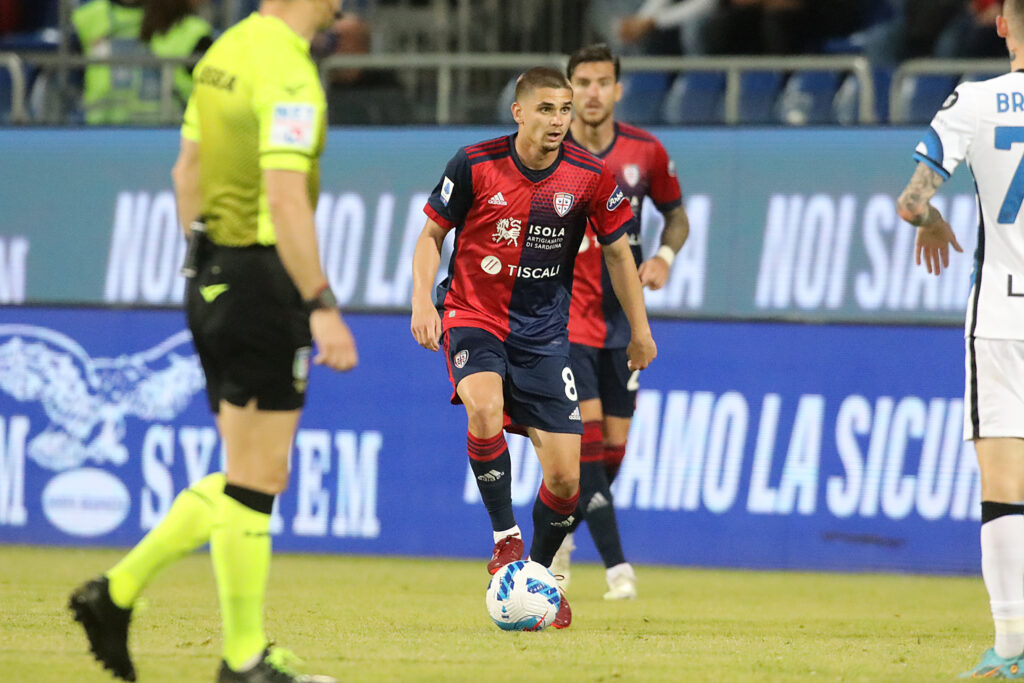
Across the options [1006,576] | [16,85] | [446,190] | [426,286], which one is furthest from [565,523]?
[16,85]

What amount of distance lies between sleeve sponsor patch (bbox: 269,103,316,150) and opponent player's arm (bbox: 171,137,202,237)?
0.62m

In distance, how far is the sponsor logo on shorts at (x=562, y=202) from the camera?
735cm

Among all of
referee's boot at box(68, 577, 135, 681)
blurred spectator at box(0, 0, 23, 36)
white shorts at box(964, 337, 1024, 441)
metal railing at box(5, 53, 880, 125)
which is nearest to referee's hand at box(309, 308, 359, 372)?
referee's boot at box(68, 577, 135, 681)

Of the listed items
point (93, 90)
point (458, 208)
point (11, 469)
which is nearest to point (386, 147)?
point (93, 90)

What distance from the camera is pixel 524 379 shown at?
7309 mm

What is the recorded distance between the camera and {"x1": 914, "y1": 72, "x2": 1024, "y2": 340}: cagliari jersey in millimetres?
5645

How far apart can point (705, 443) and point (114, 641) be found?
6.30 m

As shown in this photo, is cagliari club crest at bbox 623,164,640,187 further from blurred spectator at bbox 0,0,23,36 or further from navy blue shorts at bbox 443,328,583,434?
blurred spectator at bbox 0,0,23,36

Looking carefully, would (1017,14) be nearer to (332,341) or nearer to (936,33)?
(332,341)

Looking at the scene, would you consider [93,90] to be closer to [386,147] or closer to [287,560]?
[386,147]

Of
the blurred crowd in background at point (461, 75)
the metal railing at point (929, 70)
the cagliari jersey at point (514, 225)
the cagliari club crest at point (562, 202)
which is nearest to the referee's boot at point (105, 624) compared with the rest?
the cagliari jersey at point (514, 225)

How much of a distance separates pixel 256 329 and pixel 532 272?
2.69 meters

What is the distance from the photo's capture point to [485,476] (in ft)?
23.6

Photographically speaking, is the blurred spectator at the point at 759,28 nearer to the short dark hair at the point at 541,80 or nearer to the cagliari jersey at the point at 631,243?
the cagliari jersey at the point at 631,243
